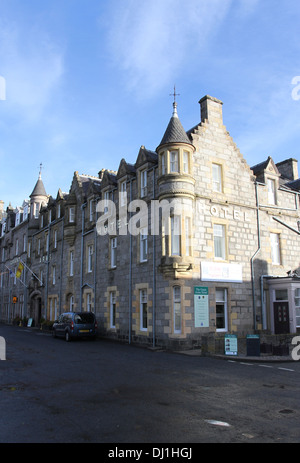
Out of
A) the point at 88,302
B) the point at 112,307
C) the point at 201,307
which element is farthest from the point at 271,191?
the point at 88,302

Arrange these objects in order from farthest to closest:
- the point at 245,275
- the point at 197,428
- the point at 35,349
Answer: the point at 245,275 < the point at 35,349 < the point at 197,428

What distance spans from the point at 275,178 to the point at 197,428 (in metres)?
20.5

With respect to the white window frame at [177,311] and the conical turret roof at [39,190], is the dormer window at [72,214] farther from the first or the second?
the white window frame at [177,311]

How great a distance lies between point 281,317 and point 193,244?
6.94 meters

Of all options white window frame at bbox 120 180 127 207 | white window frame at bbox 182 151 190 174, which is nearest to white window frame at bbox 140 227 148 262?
white window frame at bbox 120 180 127 207

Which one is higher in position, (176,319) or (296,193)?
(296,193)

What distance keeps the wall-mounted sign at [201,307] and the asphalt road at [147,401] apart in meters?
3.99

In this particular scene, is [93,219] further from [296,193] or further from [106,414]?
[106,414]

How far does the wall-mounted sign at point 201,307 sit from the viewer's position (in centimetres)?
1891

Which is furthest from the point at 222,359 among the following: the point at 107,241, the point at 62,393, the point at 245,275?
the point at 107,241

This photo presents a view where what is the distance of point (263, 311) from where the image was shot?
72.2ft

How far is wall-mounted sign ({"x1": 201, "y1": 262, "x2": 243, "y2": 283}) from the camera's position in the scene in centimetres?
1969

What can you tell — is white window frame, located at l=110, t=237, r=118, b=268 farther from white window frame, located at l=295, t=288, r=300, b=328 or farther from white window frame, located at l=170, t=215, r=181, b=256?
white window frame, located at l=295, t=288, r=300, b=328

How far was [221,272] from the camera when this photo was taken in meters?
20.3
